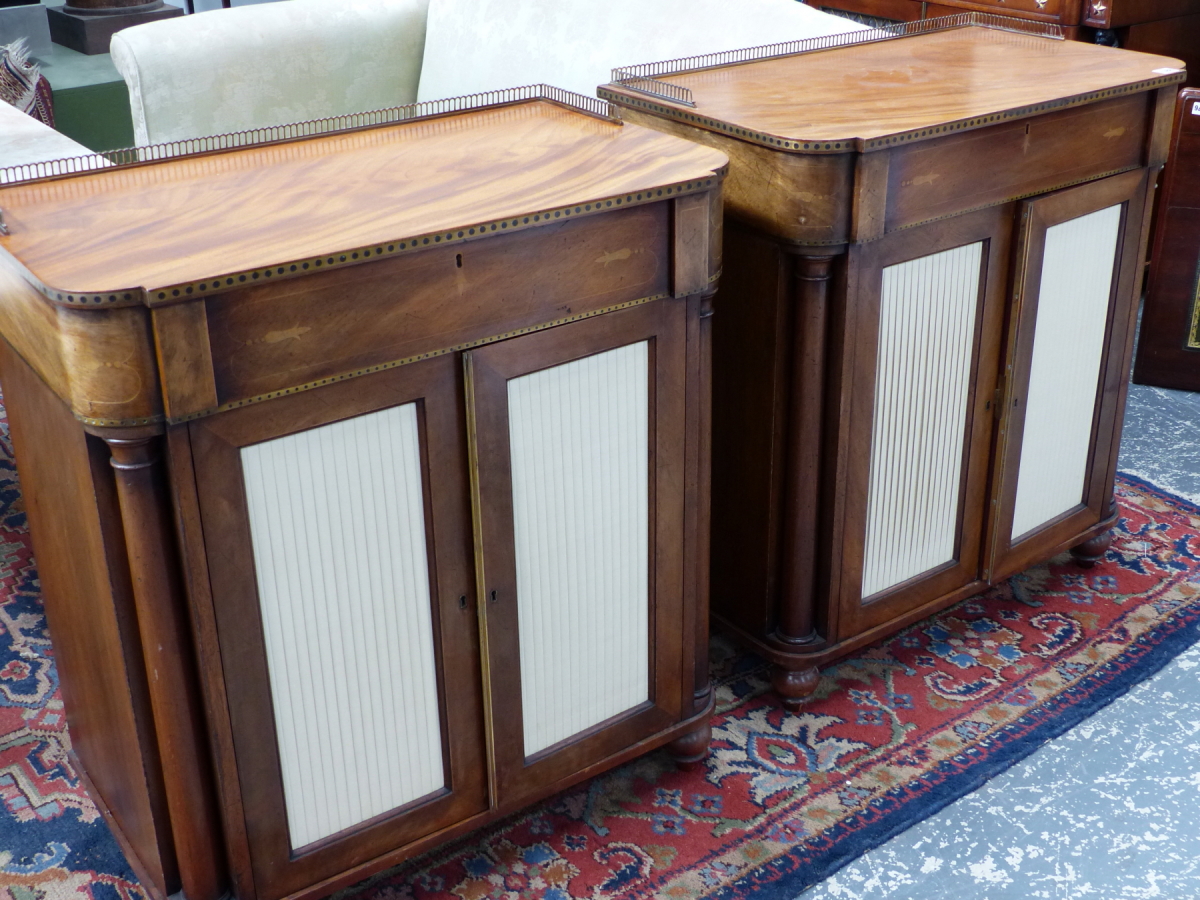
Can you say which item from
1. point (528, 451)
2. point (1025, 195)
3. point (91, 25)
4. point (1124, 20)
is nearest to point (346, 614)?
point (528, 451)

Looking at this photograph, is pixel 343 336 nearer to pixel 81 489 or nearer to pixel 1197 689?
pixel 81 489

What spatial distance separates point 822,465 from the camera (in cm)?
176

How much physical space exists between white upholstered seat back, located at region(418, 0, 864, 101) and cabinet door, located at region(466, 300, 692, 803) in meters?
0.94

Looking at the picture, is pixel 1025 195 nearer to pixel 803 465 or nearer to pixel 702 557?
pixel 803 465

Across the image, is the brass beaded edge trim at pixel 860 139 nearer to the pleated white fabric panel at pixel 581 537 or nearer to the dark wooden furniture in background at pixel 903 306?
the dark wooden furniture in background at pixel 903 306

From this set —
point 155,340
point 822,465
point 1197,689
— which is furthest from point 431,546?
point 1197,689

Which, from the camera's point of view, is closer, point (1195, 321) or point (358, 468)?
point (358, 468)

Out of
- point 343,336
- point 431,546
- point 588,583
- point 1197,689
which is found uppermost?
point 343,336

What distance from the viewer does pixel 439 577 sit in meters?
1.40

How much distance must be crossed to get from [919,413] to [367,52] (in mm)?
1710

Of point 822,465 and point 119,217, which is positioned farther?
point 822,465

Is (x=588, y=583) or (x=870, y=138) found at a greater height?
(x=870, y=138)

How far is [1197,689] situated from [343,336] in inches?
56.3

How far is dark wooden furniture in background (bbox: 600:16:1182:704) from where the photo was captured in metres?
1.63
